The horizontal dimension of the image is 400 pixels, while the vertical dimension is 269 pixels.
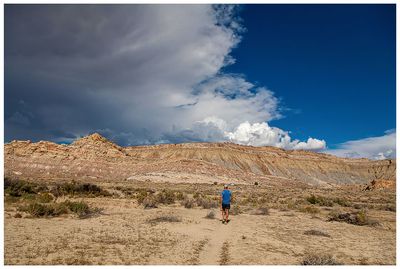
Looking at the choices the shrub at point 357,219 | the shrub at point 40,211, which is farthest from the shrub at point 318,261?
the shrub at point 40,211

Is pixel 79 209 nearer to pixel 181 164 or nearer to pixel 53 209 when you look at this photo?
pixel 53 209

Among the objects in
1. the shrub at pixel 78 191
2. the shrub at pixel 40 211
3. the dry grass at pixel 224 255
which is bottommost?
the dry grass at pixel 224 255

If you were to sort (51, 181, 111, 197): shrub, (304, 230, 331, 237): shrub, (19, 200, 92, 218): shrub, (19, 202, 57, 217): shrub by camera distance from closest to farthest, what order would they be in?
1. (304, 230, 331, 237): shrub
2. (19, 202, 57, 217): shrub
3. (19, 200, 92, 218): shrub
4. (51, 181, 111, 197): shrub

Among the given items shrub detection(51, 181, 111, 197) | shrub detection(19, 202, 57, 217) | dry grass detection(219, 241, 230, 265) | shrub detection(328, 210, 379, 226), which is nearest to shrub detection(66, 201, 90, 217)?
shrub detection(19, 202, 57, 217)

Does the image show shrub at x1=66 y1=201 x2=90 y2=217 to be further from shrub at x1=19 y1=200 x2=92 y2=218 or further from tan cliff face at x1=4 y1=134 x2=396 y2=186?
tan cliff face at x1=4 y1=134 x2=396 y2=186

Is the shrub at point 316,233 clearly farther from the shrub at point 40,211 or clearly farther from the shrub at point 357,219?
the shrub at point 40,211

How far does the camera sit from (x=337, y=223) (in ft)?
56.1

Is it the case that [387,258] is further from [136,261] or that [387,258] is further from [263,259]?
[136,261]

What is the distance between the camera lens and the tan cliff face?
71.8 m

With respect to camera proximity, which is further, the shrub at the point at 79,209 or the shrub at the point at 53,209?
the shrub at the point at 79,209

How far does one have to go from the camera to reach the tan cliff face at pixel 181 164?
71.8 meters

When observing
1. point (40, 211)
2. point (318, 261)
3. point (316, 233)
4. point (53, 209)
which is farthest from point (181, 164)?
point (318, 261)

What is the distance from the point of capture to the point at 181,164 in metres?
79.8

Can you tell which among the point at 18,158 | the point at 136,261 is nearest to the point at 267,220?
the point at 136,261
